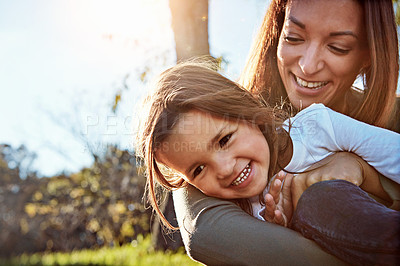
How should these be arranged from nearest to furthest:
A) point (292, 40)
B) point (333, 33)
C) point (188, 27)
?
point (333, 33) → point (292, 40) → point (188, 27)

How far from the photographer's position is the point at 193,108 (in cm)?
205

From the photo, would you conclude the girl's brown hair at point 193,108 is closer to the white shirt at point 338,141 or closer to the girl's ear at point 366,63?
the white shirt at point 338,141

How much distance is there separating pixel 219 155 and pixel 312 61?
81 cm

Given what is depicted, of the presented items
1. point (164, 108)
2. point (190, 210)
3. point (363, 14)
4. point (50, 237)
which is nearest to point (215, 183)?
point (190, 210)

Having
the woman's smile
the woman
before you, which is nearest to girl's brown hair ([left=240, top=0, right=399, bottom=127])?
the woman

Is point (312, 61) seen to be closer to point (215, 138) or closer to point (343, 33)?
point (343, 33)

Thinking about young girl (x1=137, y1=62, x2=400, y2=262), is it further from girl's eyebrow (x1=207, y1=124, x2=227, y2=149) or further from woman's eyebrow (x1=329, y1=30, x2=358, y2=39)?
woman's eyebrow (x1=329, y1=30, x2=358, y2=39)

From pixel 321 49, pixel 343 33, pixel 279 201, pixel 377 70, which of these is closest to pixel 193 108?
pixel 279 201

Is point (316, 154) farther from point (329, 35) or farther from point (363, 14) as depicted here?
point (363, 14)

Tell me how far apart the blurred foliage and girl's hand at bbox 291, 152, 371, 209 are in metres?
5.43

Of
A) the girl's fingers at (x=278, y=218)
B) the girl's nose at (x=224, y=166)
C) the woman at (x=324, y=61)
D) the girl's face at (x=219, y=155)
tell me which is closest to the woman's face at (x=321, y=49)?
the woman at (x=324, y=61)

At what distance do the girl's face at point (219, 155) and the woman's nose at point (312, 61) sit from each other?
1.79 ft

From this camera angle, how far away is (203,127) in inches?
78.0

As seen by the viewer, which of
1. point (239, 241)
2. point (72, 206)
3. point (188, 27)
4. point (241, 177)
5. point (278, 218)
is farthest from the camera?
point (72, 206)
